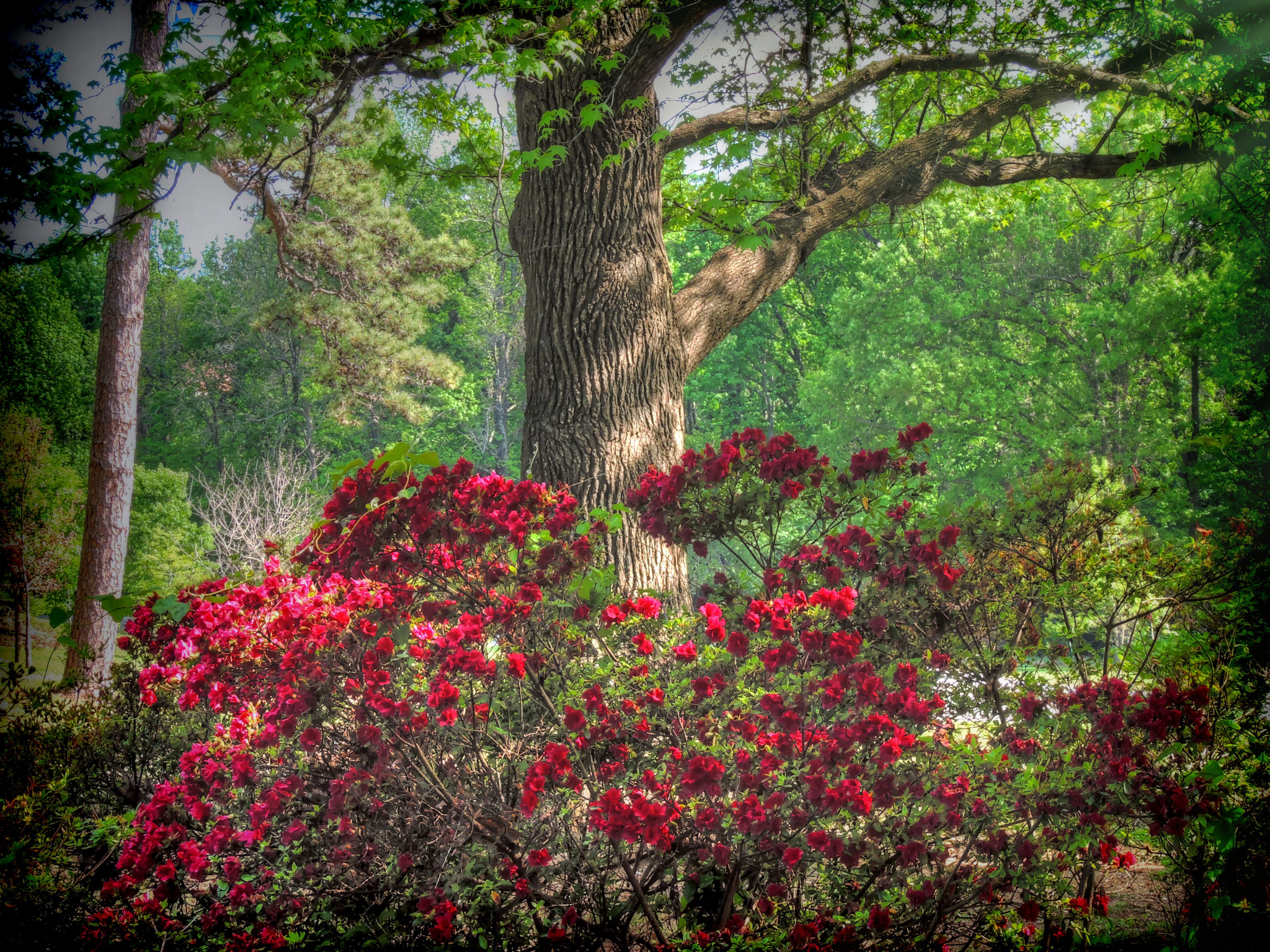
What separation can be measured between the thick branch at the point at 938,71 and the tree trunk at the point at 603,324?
1464 mm

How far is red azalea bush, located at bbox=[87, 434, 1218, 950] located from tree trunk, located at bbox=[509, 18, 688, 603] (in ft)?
4.31

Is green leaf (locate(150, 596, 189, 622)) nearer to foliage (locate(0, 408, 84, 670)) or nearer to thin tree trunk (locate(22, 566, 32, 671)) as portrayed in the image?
thin tree trunk (locate(22, 566, 32, 671))

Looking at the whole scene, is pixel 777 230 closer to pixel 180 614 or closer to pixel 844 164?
pixel 844 164

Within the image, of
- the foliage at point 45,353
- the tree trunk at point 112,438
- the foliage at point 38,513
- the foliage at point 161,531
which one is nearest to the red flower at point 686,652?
the foliage at point 45,353

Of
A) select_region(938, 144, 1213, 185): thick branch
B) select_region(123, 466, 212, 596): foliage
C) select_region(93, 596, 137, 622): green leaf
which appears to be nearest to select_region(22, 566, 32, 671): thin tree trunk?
select_region(93, 596, 137, 622): green leaf

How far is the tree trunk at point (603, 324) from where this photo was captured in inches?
151

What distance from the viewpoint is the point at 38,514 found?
20.8 feet

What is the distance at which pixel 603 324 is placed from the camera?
3887 mm

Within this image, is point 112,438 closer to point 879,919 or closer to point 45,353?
point 45,353

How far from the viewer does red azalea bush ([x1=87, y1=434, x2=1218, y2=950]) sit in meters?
2.01

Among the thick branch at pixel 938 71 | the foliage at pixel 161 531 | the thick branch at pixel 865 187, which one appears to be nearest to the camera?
the thick branch at pixel 865 187

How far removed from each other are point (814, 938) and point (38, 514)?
705 centimetres

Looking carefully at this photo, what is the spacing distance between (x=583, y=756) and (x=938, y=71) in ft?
21.0

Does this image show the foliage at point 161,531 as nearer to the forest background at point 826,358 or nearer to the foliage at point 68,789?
the forest background at point 826,358
